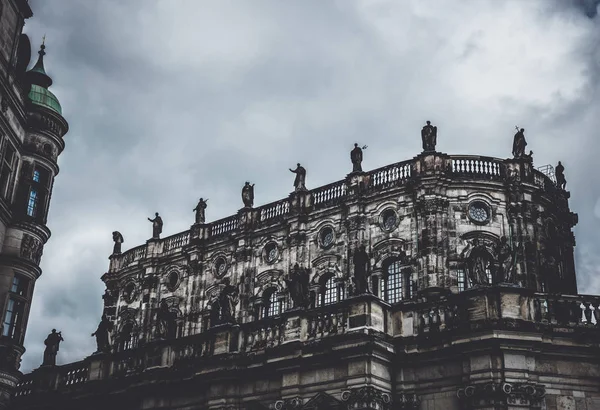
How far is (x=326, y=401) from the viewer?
83.7ft

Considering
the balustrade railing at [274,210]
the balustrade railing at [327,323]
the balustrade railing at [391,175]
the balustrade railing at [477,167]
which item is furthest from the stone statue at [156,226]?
the balustrade railing at [327,323]

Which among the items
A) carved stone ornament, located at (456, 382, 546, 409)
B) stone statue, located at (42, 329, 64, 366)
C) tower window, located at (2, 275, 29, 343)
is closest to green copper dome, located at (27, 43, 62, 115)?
tower window, located at (2, 275, 29, 343)

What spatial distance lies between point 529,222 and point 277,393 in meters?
18.9

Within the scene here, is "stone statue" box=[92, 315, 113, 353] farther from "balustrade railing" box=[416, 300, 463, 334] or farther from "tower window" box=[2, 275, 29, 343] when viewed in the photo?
"balustrade railing" box=[416, 300, 463, 334]

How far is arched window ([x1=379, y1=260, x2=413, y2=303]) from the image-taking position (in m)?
39.0

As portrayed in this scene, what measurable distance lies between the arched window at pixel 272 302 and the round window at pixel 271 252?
1.82 m

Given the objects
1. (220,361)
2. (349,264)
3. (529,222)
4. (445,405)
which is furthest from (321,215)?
(445,405)

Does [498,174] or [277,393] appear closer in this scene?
[277,393]

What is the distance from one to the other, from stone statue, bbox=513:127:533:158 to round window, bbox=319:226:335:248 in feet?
35.8

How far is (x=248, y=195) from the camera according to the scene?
1833 inches

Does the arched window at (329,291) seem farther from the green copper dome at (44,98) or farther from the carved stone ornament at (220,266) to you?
the green copper dome at (44,98)

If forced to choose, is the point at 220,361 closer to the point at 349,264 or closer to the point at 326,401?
the point at 326,401

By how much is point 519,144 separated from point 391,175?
23.6ft

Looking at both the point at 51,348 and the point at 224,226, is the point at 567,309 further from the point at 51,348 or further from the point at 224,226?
the point at 224,226
